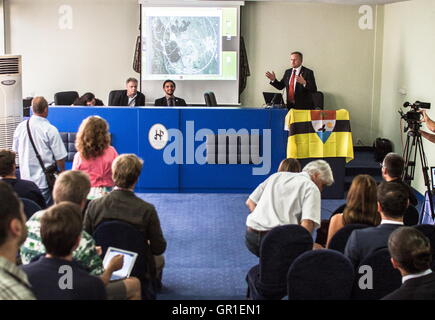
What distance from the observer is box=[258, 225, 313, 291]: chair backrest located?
4387mm

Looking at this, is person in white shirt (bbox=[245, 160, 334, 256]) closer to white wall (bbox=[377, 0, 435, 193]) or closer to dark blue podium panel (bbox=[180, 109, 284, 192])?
dark blue podium panel (bbox=[180, 109, 284, 192])

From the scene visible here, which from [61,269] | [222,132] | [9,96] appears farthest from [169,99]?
[61,269]

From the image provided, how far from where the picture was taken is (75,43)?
12.2m

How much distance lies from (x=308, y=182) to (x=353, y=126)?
24.2 ft

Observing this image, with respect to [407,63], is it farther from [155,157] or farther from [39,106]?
[39,106]

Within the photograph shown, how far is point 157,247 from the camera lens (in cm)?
466

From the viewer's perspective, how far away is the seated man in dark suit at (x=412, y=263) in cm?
322

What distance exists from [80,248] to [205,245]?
10.9 ft

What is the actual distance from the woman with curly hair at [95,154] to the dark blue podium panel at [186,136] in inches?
132

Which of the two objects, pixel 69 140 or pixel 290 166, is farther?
pixel 69 140

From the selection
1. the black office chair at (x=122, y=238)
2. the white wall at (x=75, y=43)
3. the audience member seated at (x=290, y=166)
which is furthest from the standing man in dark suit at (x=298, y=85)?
the black office chair at (x=122, y=238)
